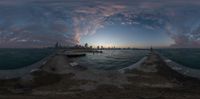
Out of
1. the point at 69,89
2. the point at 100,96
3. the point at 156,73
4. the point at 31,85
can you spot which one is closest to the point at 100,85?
the point at 69,89

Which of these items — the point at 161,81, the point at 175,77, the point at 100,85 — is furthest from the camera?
the point at 175,77

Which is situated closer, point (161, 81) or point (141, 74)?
point (161, 81)

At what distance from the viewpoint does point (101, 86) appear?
133 ft

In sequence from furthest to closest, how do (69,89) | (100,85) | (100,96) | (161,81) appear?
(161,81)
(100,85)
(69,89)
(100,96)

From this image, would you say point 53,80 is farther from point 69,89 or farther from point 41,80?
point 69,89

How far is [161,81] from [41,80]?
1955 cm

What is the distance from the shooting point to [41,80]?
1790 inches

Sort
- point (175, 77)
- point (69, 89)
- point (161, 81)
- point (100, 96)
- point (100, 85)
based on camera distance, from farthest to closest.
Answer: point (175, 77) < point (161, 81) < point (100, 85) < point (69, 89) < point (100, 96)

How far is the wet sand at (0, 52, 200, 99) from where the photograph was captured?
34.2 m

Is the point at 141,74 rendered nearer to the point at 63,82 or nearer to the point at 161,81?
the point at 161,81

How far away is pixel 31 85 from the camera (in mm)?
42125

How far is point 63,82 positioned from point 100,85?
20.2ft

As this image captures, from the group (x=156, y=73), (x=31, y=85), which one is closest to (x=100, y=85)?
(x=31, y=85)

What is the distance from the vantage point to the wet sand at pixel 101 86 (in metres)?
34.2
